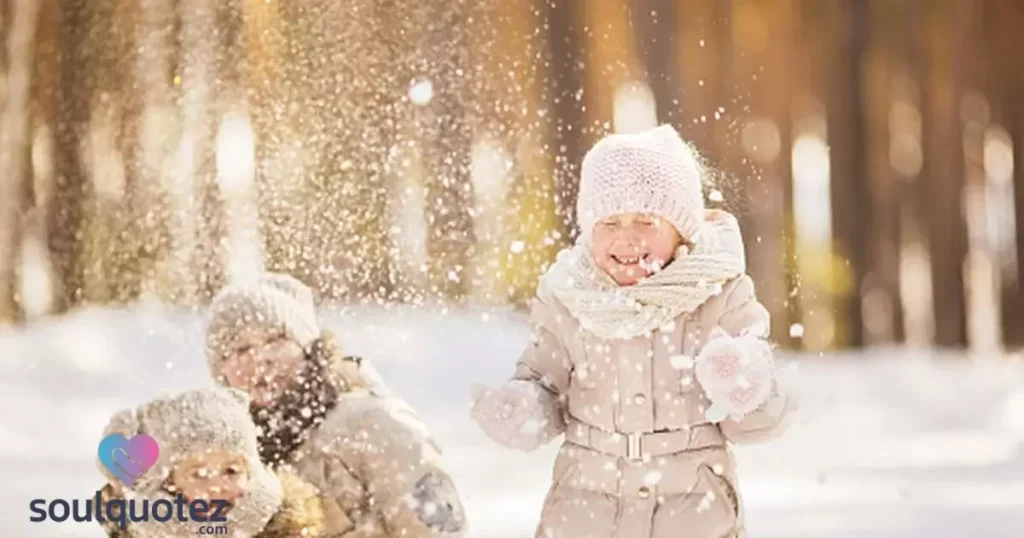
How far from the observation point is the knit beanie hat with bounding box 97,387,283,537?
136cm

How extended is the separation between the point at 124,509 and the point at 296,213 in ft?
1.54

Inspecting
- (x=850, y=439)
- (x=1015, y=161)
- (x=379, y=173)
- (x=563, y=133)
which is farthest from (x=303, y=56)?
(x=1015, y=161)

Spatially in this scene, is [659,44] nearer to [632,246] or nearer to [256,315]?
[256,315]

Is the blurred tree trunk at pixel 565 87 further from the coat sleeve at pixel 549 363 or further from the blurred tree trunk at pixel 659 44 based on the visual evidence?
the coat sleeve at pixel 549 363

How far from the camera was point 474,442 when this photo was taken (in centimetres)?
204

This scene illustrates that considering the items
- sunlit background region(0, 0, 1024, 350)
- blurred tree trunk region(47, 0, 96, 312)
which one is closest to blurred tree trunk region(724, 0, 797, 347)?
sunlit background region(0, 0, 1024, 350)

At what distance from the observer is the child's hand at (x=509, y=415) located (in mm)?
1151

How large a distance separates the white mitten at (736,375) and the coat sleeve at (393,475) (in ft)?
1.12

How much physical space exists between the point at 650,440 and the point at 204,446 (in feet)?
1.29

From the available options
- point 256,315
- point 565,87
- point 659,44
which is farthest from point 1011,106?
point 256,315

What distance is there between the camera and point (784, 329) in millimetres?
1966

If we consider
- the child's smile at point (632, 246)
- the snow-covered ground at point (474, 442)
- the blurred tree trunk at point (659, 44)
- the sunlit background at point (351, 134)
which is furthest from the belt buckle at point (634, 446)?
the blurred tree trunk at point (659, 44)

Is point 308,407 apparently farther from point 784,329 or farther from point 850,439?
point 850,439

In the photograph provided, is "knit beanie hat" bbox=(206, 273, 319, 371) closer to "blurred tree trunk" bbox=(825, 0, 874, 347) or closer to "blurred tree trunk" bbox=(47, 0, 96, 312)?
"blurred tree trunk" bbox=(47, 0, 96, 312)
